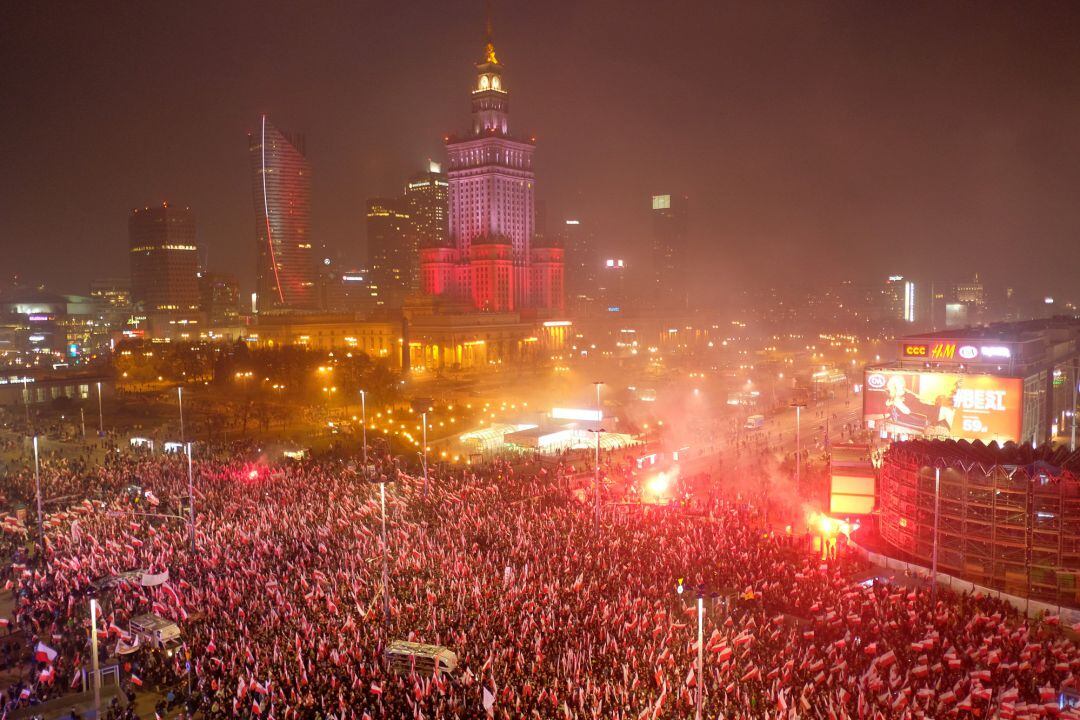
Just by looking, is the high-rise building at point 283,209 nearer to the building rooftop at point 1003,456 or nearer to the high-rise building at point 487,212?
the high-rise building at point 487,212

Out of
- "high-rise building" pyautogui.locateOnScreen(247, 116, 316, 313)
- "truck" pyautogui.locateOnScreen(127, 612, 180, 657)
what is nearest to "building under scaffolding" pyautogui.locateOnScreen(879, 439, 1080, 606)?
"truck" pyautogui.locateOnScreen(127, 612, 180, 657)

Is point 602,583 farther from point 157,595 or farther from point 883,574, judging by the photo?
point 157,595

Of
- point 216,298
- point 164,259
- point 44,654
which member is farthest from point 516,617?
point 216,298

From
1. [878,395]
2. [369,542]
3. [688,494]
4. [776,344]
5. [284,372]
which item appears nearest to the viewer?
[369,542]

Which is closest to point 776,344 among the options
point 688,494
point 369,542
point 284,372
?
point 284,372

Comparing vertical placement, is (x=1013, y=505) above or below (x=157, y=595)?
above

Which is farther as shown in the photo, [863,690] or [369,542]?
[369,542]

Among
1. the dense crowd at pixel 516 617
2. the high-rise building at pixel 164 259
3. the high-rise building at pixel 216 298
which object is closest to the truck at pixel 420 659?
the dense crowd at pixel 516 617

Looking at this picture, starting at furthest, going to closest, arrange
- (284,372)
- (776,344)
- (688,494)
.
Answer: (776,344), (284,372), (688,494)
